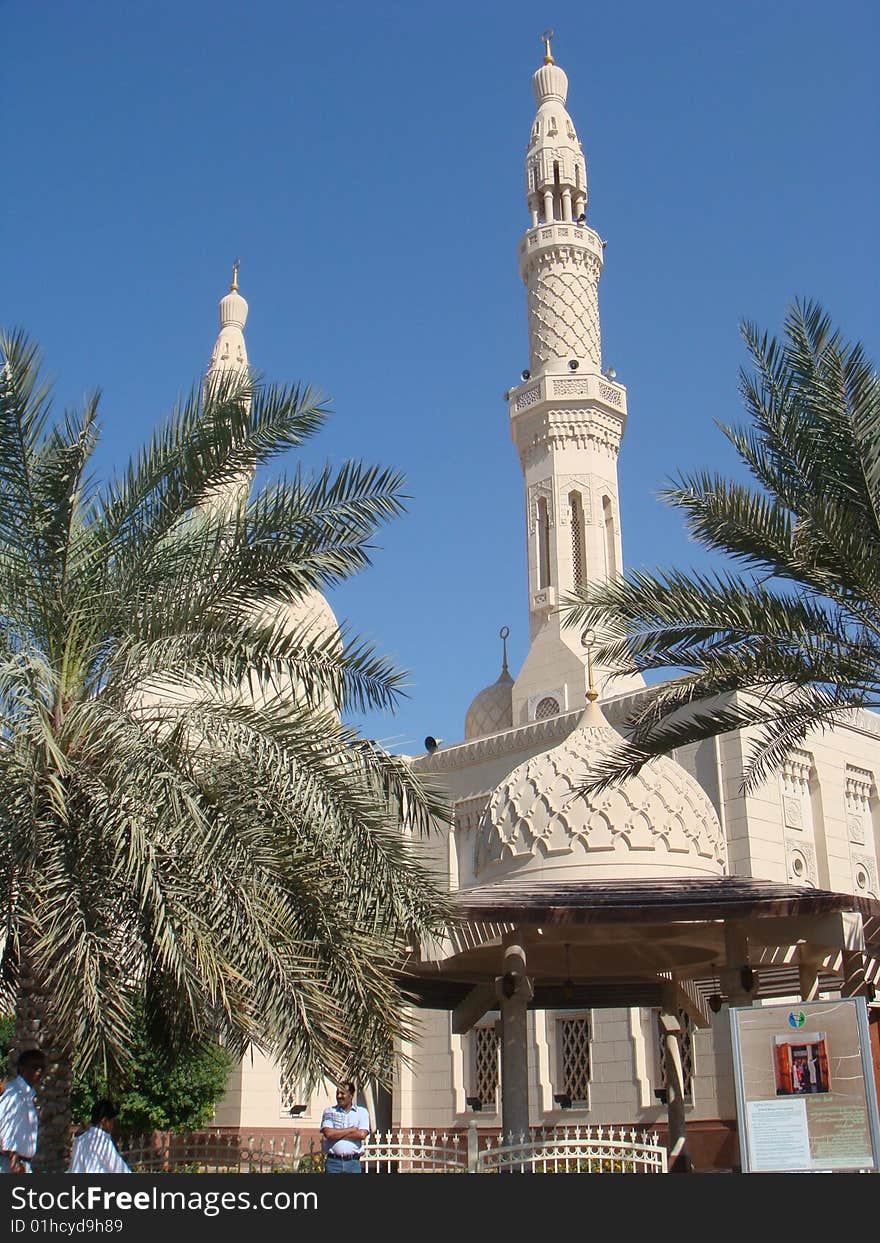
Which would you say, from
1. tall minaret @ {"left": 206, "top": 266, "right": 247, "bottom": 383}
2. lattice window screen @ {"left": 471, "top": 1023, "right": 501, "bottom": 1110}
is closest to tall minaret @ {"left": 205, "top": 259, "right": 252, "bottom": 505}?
tall minaret @ {"left": 206, "top": 266, "right": 247, "bottom": 383}

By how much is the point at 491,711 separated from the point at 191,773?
62.3 ft

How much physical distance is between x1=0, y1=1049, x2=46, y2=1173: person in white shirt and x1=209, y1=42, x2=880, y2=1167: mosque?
1.73 meters

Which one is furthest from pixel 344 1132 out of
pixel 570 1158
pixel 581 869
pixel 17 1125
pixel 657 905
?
pixel 581 869

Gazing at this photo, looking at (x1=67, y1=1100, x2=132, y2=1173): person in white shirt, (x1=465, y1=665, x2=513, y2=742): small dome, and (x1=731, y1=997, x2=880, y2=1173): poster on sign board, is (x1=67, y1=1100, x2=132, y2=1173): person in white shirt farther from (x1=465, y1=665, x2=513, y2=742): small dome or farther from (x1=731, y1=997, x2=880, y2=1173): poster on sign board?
(x1=465, y1=665, x2=513, y2=742): small dome

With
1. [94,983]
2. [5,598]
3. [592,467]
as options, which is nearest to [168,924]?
[94,983]

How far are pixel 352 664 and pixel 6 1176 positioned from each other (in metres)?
4.36

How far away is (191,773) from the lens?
339 inches

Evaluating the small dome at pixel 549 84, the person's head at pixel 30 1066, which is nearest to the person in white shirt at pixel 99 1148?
the person's head at pixel 30 1066

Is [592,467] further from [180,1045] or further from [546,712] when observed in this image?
[180,1045]

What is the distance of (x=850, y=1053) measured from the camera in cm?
697

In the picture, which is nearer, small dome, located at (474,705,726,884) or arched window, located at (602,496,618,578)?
small dome, located at (474,705,726,884)

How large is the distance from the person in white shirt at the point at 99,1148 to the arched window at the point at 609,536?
20.1 meters

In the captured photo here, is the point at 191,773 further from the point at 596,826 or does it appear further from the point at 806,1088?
the point at 596,826

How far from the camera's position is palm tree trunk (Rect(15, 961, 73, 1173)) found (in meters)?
8.26
